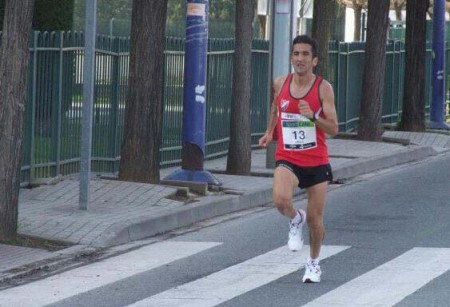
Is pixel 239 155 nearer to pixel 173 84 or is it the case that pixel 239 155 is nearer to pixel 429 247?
pixel 173 84

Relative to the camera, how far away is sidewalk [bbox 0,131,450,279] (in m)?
11.9

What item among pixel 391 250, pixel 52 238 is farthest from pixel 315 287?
pixel 52 238

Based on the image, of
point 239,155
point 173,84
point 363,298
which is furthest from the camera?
point 173,84

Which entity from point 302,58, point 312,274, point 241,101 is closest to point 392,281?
point 312,274

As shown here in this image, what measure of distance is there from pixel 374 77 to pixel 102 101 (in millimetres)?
7555

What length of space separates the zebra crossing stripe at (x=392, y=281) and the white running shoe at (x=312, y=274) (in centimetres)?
24

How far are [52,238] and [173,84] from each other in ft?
24.2

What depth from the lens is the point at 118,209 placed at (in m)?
13.5

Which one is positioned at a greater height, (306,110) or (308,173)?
(306,110)

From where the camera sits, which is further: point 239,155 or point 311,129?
point 239,155

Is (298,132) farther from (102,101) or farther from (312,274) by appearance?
(102,101)

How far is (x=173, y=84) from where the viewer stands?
18953 mm

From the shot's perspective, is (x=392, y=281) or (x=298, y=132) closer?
(x=298, y=132)

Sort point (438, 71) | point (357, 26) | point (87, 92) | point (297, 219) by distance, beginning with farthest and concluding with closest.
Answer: point (357, 26)
point (438, 71)
point (87, 92)
point (297, 219)
